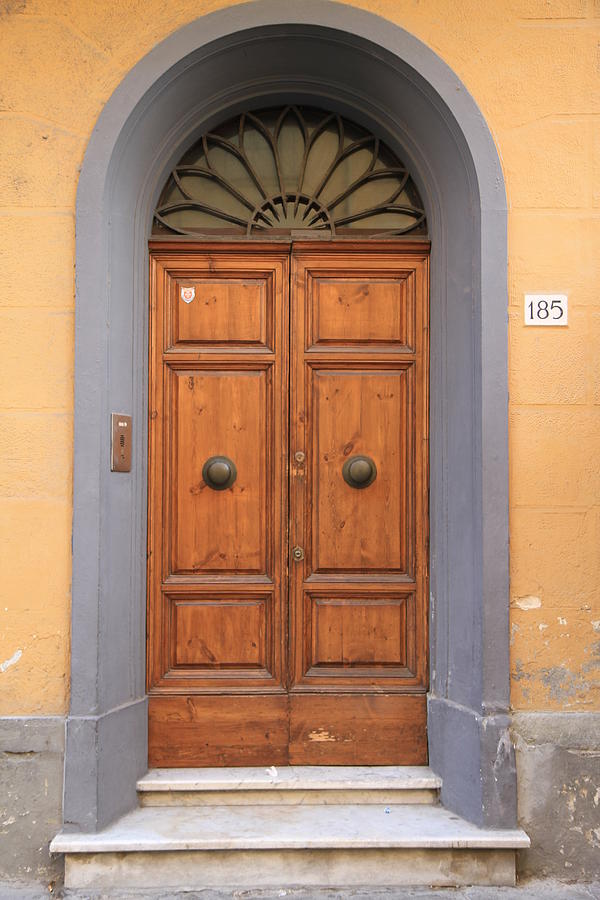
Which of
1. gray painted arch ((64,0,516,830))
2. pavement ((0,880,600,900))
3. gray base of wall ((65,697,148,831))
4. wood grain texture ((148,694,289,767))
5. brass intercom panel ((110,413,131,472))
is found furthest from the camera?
wood grain texture ((148,694,289,767))

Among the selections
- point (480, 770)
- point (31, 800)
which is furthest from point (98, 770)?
point (480, 770)

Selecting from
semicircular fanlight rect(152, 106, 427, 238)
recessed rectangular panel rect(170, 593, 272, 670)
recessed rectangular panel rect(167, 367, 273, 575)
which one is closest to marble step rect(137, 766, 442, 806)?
recessed rectangular panel rect(170, 593, 272, 670)

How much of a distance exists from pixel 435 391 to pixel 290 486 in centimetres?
90

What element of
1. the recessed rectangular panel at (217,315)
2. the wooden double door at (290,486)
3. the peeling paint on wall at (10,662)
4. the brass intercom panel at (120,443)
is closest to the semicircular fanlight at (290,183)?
the wooden double door at (290,486)

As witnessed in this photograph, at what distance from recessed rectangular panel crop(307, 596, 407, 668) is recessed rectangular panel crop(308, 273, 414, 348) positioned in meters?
1.36

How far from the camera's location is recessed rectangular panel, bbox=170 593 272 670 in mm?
4000

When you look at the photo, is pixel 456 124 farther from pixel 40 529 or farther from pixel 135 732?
pixel 135 732

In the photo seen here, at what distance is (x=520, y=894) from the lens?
342 cm

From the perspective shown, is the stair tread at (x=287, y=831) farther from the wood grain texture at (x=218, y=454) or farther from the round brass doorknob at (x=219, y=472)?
the round brass doorknob at (x=219, y=472)

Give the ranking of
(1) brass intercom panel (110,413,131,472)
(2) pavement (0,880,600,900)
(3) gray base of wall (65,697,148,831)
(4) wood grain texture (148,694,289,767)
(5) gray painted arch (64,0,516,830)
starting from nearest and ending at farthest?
→ (2) pavement (0,880,600,900), (3) gray base of wall (65,697,148,831), (5) gray painted arch (64,0,516,830), (1) brass intercom panel (110,413,131,472), (4) wood grain texture (148,694,289,767)

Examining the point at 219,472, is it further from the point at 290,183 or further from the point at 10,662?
the point at 290,183

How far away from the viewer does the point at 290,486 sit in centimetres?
405

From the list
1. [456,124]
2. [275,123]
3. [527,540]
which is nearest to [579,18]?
Result: [456,124]

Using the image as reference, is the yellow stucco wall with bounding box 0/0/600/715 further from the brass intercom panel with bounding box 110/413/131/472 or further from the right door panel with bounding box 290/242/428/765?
the right door panel with bounding box 290/242/428/765
